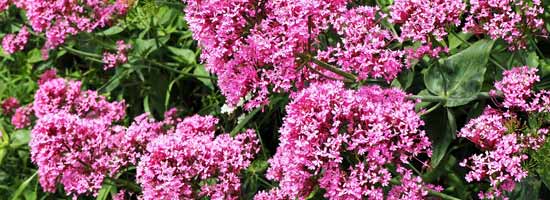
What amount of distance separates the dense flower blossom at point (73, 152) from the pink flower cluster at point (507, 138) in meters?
1.54

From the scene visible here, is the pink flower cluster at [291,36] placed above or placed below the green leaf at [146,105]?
above

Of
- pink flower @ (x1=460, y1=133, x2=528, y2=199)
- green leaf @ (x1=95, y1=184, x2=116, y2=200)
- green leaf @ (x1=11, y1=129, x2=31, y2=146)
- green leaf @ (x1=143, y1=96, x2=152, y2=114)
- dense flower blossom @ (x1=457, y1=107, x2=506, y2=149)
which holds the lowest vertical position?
green leaf @ (x1=95, y1=184, x2=116, y2=200)

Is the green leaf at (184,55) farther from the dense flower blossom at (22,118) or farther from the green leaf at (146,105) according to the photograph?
the dense flower blossom at (22,118)

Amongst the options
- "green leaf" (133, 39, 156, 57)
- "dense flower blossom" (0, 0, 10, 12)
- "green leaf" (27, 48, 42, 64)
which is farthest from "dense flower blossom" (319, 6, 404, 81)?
"green leaf" (27, 48, 42, 64)

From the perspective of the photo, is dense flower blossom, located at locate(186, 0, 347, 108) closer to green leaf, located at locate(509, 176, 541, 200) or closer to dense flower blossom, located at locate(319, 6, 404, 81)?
dense flower blossom, located at locate(319, 6, 404, 81)

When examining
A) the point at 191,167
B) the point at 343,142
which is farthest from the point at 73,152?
the point at 343,142

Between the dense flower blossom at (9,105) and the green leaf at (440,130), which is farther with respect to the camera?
the dense flower blossom at (9,105)

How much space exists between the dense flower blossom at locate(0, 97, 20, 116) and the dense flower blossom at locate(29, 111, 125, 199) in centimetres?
134

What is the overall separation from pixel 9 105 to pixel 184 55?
3.91 ft

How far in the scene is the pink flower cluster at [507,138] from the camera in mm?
2438

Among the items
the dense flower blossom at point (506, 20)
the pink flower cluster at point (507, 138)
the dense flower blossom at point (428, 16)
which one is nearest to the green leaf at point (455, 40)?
the dense flower blossom at point (506, 20)

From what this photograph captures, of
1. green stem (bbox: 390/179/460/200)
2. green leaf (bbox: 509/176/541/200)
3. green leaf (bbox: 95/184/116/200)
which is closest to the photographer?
green stem (bbox: 390/179/460/200)

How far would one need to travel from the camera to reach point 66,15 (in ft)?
13.6

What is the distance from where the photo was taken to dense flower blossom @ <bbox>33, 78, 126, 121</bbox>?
13.0ft
